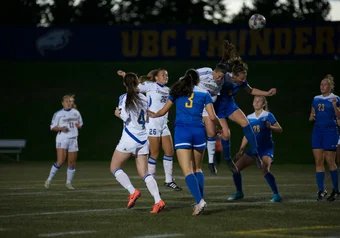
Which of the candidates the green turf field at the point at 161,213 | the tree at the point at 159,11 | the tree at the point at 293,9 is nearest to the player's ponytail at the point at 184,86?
the green turf field at the point at 161,213

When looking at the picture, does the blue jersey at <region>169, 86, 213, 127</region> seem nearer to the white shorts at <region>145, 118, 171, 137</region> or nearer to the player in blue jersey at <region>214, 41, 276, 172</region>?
the player in blue jersey at <region>214, 41, 276, 172</region>

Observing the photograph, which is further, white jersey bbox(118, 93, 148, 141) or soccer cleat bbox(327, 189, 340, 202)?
soccer cleat bbox(327, 189, 340, 202)

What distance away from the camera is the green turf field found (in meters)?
10.1

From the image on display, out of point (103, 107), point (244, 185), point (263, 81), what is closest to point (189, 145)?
point (244, 185)

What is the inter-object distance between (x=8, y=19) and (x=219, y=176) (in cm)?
3568

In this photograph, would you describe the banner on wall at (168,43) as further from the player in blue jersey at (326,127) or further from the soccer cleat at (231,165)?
the soccer cleat at (231,165)

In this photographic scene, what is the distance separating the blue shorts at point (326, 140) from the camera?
14422 millimetres

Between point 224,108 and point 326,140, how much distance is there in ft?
6.30

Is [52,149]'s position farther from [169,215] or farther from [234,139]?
[169,215]

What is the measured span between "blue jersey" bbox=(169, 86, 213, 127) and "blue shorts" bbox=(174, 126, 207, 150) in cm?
8

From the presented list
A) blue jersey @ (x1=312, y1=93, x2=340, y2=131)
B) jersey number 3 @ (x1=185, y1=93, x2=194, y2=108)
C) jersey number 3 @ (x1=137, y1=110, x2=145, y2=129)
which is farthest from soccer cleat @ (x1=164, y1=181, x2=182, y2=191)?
jersey number 3 @ (x1=185, y1=93, x2=194, y2=108)

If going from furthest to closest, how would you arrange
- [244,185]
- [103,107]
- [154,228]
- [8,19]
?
[8,19], [103,107], [244,185], [154,228]

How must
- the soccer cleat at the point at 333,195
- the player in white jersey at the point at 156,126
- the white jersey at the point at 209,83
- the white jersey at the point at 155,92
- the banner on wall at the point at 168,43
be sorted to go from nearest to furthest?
the white jersey at the point at 209,83 < the soccer cleat at the point at 333,195 < the player in white jersey at the point at 156,126 < the white jersey at the point at 155,92 < the banner on wall at the point at 168,43

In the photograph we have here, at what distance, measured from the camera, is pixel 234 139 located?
109ft
